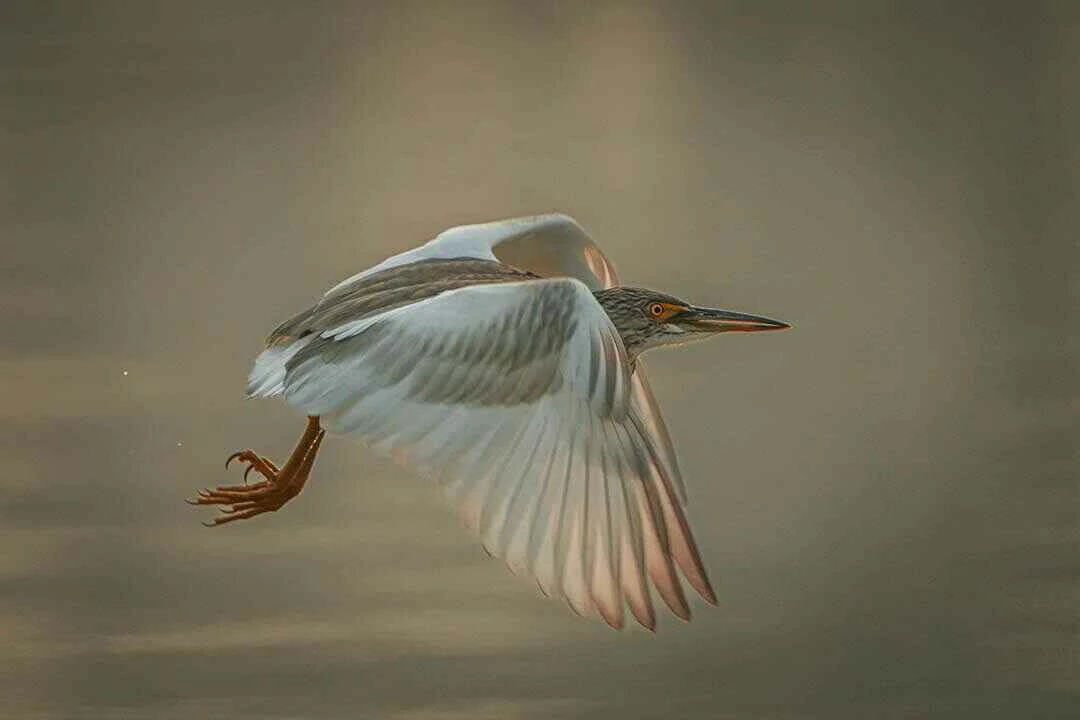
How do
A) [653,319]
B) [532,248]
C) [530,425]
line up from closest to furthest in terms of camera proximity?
[530,425] → [653,319] → [532,248]

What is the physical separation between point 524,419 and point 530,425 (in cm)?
1

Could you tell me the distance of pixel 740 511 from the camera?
3240mm

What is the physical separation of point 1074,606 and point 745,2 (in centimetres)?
318

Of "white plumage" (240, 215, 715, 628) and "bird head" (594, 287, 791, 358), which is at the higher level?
"bird head" (594, 287, 791, 358)

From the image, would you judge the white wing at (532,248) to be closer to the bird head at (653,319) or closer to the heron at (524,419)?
the bird head at (653,319)

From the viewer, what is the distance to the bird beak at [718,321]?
98.6 inches

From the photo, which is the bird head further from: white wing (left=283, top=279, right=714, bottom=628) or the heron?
white wing (left=283, top=279, right=714, bottom=628)

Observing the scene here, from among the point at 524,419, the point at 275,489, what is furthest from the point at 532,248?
the point at 524,419

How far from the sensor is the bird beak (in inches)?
98.6

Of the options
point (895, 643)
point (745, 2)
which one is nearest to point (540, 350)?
point (895, 643)

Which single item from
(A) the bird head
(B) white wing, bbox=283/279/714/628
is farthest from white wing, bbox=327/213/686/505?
(B) white wing, bbox=283/279/714/628

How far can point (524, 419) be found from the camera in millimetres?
2111

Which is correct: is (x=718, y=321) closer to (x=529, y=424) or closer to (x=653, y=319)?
(x=653, y=319)

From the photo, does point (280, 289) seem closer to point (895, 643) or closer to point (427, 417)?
point (895, 643)
